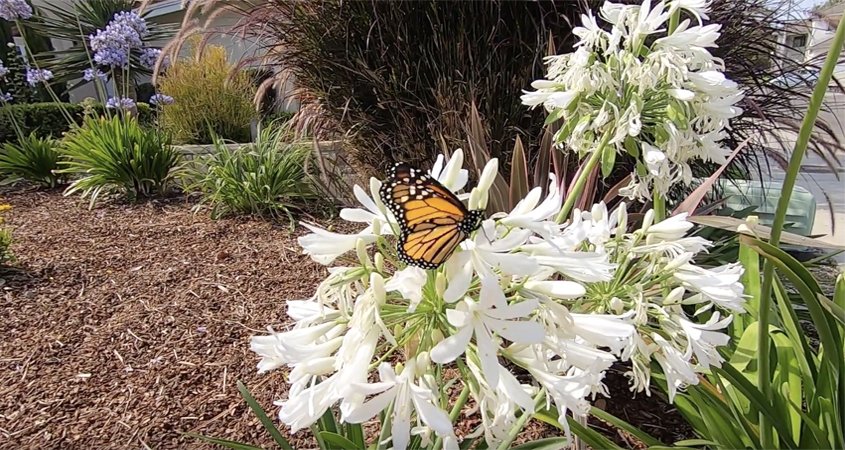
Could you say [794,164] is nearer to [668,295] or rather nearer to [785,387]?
[668,295]

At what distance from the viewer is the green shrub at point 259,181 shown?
4090 millimetres

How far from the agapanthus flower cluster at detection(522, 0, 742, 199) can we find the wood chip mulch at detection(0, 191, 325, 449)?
1393 millimetres

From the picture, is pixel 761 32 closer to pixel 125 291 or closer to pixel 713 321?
pixel 713 321

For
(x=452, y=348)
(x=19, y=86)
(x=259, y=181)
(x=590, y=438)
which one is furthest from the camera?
(x=19, y=86)

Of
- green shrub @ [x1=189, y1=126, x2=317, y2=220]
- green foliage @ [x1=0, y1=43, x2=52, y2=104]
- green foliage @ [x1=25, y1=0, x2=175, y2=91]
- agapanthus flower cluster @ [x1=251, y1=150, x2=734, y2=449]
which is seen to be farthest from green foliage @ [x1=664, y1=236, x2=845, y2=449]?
green foliage @ [x1=0, y1=43, x2=52, y2=104]

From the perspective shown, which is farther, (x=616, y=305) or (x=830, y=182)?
(x=830, y=182)

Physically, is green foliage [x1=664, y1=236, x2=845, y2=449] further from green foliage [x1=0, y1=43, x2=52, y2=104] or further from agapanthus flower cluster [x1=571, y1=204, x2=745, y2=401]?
green foliage [x1=0, y1=43, x2=52, y2=104]

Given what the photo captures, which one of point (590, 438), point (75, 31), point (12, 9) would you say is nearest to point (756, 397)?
point (590, 438)

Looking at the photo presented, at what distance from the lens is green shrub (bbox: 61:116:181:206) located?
15.0 ft

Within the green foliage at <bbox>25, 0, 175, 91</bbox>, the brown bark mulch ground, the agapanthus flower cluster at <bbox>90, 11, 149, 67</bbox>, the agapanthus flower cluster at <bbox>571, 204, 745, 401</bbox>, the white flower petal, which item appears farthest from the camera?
the green foliage at <bbox>25, 0, 175, 91</bbox>

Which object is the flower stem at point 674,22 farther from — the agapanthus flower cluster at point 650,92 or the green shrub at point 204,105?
the green shrub at point 204,105

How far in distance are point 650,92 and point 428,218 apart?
64cm

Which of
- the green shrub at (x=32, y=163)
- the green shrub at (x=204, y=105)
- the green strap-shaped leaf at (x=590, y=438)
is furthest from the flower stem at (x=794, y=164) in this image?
the green shrub at (x=204, y=105)

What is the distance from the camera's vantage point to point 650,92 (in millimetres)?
987
